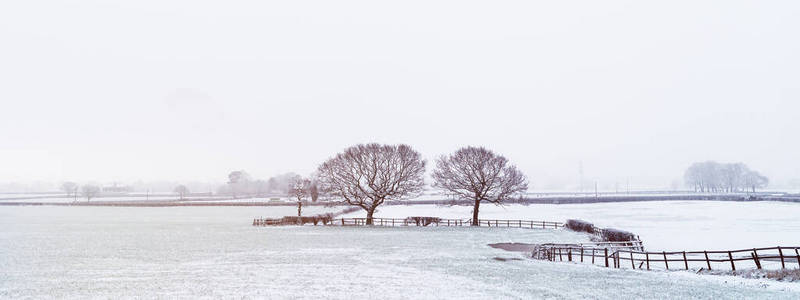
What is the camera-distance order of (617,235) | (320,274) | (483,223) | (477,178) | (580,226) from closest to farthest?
(320,274) → (617,235) → (580,226) → (477,178) → (483,223)

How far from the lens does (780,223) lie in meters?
59.0

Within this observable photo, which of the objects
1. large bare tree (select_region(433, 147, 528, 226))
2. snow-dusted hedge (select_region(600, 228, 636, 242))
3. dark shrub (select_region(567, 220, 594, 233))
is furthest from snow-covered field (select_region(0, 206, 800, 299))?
large bare tree (select_region(433, 147, 528, 226))

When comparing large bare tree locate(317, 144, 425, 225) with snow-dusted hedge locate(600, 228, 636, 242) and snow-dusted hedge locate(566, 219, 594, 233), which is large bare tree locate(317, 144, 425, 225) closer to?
snow-dusted hedge locate(566, 219, 594, 233)

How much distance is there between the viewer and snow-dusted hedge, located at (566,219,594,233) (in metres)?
52.8

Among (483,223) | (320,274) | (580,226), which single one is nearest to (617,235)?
(580,226)

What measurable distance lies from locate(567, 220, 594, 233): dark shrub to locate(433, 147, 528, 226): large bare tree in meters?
7.12

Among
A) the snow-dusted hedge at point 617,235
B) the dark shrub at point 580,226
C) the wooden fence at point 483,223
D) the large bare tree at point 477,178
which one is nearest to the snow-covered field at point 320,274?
the snow-dusted hedge at point 617,235

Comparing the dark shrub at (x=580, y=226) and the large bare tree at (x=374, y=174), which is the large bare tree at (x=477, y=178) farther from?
the dark shrub at (x=580, y=226)

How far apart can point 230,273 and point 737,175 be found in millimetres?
221660

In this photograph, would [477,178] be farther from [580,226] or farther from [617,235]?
[617,235]

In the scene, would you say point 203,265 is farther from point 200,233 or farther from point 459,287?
point 200,233


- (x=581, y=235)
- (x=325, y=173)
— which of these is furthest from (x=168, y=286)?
(x=325, y=173)

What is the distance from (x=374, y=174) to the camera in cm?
6344

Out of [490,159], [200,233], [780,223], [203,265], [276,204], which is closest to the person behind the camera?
[203,265]
